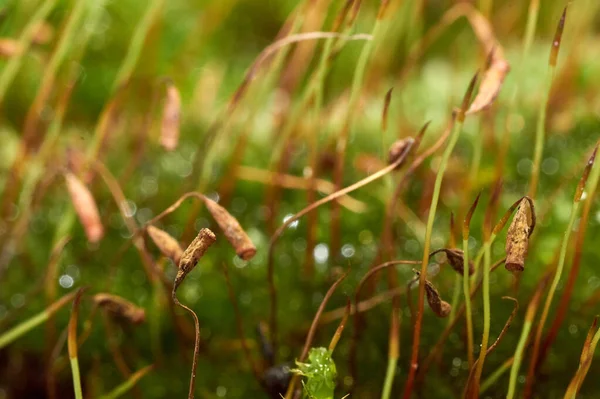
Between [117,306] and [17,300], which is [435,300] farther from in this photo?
[17,300]

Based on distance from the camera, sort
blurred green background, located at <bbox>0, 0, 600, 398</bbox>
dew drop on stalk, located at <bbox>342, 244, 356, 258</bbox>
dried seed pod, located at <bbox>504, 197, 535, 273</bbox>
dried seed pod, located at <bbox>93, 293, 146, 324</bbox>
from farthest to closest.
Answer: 1. dew drop on stalk, located at <bbox>342, 244, 356, 258</bbox>
2. blurred green background, located at <bbox>0, 0, 600, 398</bbox>
3. dried seed pod, located at <bbox>93, 293, 146, 324</bbox>
4. dried seed pod, located at <bbox>504, 197, 535, 273</bbox>

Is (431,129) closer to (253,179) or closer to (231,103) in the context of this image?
(253,179)

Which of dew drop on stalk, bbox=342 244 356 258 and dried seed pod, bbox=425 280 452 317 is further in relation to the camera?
dew drop on stalk, bbox=342 244 356 258

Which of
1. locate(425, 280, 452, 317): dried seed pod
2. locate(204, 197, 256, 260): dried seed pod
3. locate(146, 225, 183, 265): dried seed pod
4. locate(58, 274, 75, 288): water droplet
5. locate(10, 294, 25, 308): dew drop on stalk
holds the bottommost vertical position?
locate(10, 294, 25, 308): dew drop on stalk

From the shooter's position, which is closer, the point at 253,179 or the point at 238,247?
the point at 238,247

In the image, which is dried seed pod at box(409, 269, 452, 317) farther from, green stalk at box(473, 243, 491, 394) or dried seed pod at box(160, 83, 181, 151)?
dried seed pod at box(160, 83, 181, 151)

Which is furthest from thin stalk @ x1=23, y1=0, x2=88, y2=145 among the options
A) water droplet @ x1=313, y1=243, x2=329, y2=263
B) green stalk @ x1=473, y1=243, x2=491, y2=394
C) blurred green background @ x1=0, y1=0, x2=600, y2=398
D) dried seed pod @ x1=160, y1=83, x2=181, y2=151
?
green stalk @ x1=473, y1=243, x2=491, y2=394

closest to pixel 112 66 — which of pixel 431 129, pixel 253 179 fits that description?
pixel 253 179
